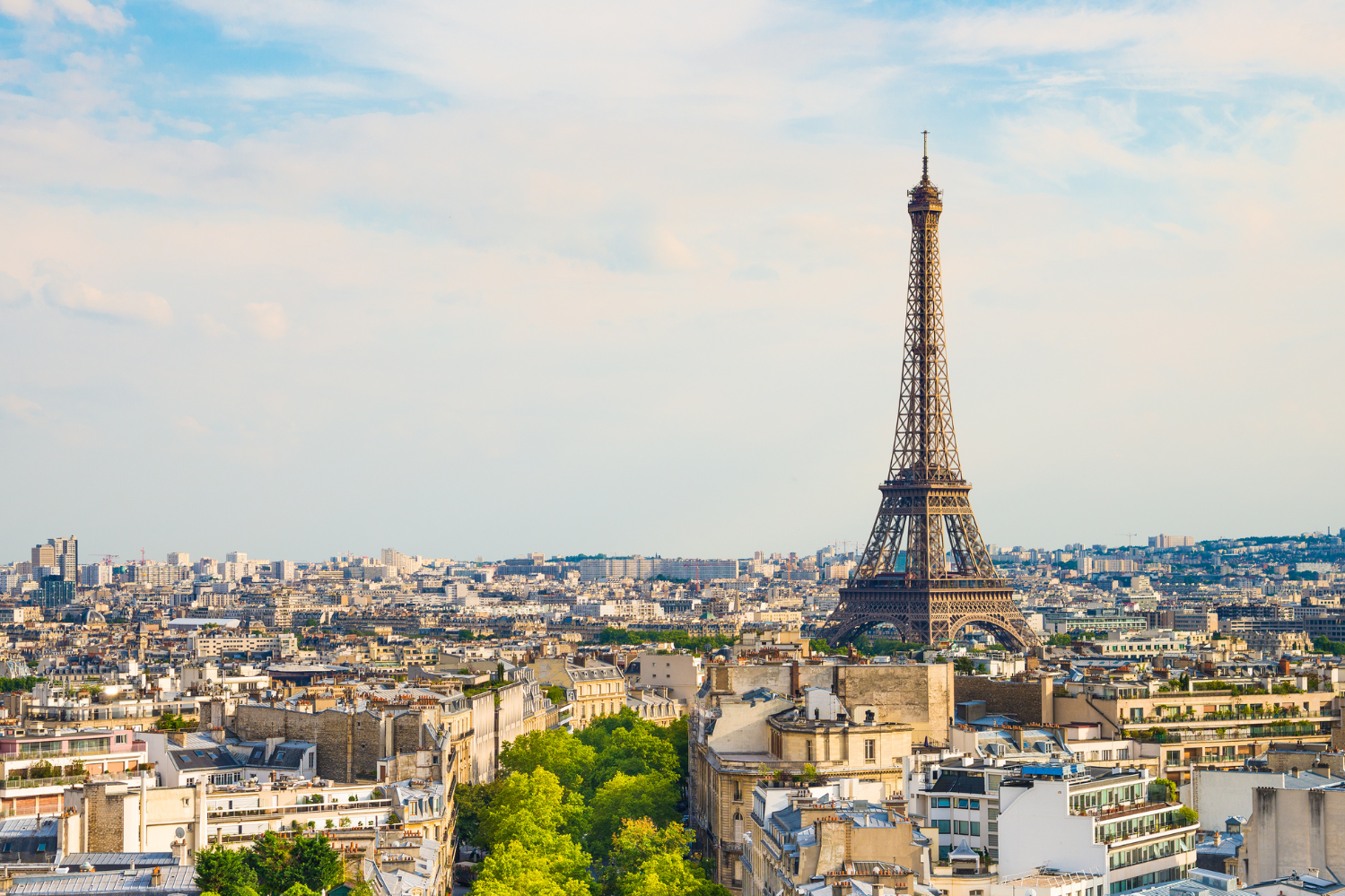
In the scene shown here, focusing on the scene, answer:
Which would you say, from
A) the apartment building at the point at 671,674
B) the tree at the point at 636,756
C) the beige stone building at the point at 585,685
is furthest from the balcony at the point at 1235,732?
the apartment building at the point at 671,674

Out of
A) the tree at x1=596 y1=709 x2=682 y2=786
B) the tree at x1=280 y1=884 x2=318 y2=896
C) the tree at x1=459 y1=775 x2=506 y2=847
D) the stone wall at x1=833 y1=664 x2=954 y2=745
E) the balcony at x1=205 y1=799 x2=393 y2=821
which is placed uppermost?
the stone wall at x1=833 y1=664 x2=954 y2=745

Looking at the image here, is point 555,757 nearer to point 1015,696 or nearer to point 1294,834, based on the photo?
point 1015,696

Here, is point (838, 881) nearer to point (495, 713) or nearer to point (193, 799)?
point (193, 799)

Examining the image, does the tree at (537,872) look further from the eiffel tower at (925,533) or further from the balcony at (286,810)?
the eiffel tower at (925,533)

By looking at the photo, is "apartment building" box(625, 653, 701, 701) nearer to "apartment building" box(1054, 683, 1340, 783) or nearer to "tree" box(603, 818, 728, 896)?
"apartment building" box(1054, 683, 1340, 783)

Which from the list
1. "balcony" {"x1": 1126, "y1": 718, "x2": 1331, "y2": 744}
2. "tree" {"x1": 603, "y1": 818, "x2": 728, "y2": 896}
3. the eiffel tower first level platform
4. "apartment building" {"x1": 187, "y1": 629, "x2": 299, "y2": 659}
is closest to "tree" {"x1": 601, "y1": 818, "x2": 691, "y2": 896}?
"tree" {"x1": 603, "y1": 818, "x2": 728, "y2": 896}

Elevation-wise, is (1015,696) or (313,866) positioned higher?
(1015,696)

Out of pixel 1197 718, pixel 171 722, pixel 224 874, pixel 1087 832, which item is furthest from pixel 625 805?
pixel 224 874

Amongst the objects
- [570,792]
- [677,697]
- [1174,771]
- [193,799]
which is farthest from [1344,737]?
[677,697]
